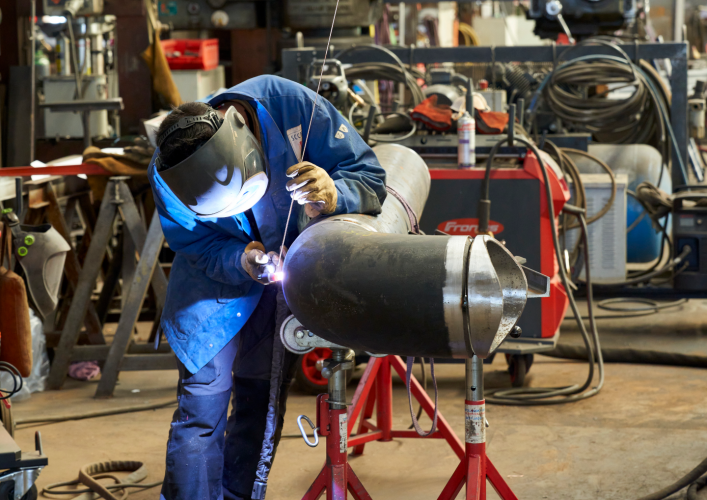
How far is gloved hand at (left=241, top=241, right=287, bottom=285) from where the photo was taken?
1895 millimetres

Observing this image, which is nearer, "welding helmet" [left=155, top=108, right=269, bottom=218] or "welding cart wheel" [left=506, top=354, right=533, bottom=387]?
"welding helmet" [left=155, top=108, right=269, bottom=218]

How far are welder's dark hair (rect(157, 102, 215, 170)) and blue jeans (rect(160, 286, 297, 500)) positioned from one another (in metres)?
0.57

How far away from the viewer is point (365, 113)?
4133mm

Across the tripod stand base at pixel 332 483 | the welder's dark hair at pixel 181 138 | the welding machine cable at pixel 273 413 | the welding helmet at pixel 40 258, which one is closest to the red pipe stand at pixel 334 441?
the tripod stand base at pixel 332 483

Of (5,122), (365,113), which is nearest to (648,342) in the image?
(365,113)

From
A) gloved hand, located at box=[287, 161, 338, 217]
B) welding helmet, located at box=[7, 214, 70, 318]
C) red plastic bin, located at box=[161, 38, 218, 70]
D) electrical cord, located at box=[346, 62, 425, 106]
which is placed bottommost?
welding helmet, located at box=[7, 214, 70, 318]

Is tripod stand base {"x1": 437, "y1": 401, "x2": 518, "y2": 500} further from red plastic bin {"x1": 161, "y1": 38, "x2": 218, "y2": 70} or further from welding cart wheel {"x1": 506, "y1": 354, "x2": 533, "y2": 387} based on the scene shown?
red plastic bin {"x1": 161, "y1": 38, "x2": 218, "y2": 70}

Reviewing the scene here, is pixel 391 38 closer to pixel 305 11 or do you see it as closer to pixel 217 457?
pixel 305 11

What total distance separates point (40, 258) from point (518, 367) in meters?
2.12

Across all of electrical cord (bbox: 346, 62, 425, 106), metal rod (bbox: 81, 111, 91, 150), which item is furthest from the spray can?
metal rod (bbox: 81, 111, 91, 150)

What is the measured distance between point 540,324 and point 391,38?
23.5 feet

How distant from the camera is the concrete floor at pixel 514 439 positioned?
9.27 ft

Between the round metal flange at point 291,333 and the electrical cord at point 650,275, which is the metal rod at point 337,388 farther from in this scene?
the electrical cord at point 650,275

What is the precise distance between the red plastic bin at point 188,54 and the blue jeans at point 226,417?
4.25 metres
